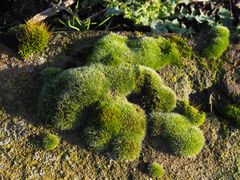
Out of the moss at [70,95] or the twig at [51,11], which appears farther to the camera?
the twig at [51,11]

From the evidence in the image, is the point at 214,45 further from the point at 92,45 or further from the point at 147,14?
the point at 92,45

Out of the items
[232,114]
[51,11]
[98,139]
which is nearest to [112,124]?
[98,139]

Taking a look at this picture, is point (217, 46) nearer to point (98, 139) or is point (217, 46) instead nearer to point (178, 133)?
point (178, 133)

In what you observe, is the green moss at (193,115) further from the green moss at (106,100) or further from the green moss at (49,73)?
the green moss at (49,73)

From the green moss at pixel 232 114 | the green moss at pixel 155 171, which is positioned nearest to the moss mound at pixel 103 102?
the green moss at pixel 155 171

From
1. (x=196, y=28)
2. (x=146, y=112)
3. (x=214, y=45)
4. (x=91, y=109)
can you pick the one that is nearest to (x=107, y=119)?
(x=91, y=109)

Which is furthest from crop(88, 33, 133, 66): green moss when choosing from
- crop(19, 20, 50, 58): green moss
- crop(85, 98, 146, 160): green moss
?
crop(19, 20, 50, 58): green moss
